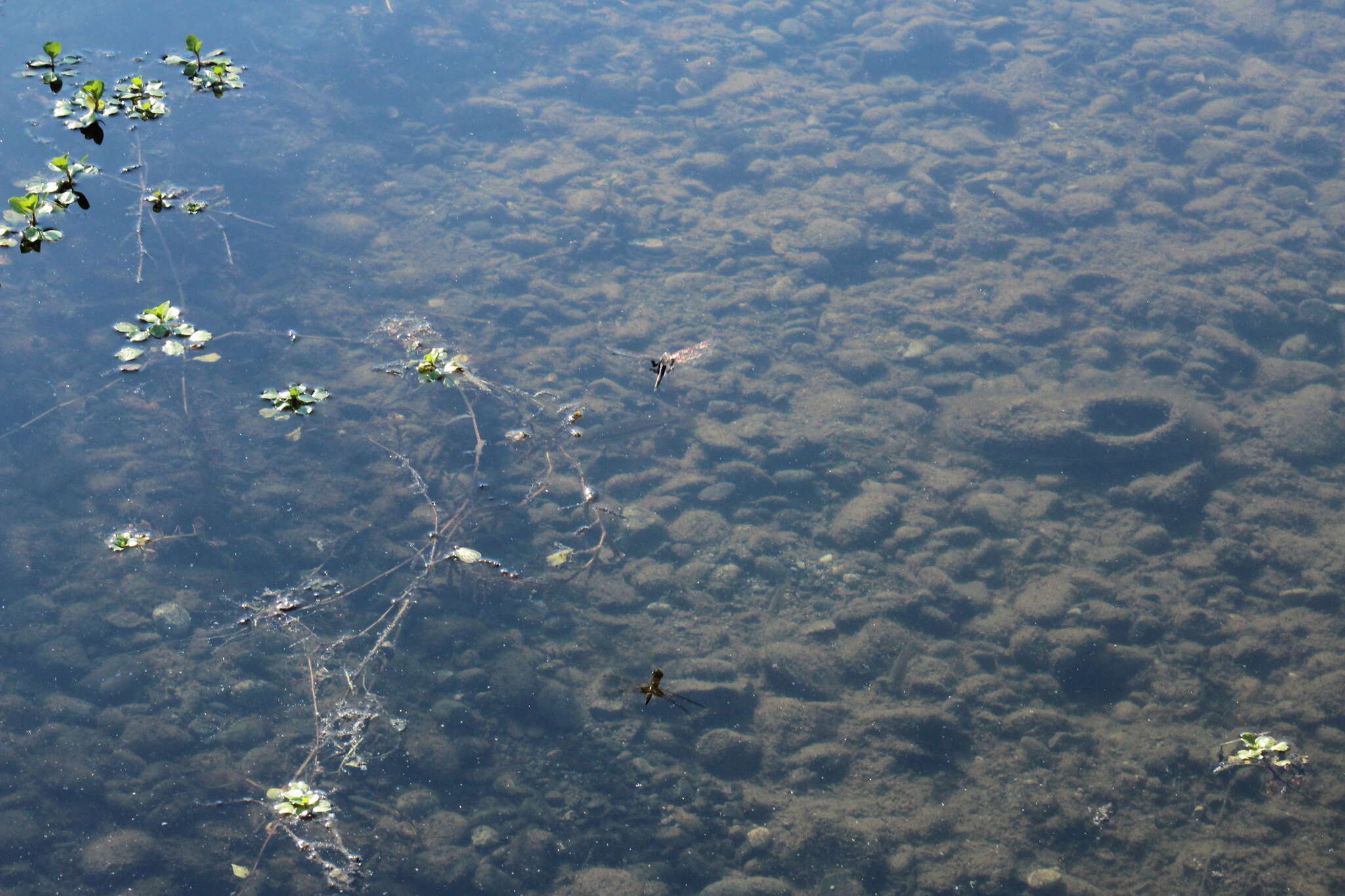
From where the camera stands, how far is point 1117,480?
7184mm

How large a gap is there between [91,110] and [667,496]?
455cm

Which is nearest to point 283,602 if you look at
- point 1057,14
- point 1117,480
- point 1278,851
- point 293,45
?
point 1278,851

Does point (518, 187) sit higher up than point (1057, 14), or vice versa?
point (1057, 14)

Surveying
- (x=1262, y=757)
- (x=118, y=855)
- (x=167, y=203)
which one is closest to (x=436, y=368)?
(x=167, y=203)

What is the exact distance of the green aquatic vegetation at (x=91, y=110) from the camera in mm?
3658

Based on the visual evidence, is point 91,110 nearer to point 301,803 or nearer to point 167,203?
point 167,203

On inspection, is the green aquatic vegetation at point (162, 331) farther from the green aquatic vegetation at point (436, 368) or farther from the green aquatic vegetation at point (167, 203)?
the green aquatic vegetation at point (436, 368)

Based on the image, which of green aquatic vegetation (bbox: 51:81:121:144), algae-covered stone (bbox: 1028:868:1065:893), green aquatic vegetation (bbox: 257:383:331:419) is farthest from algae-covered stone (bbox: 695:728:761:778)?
green aquatic vegetation (bbox: 51:81:121:144)

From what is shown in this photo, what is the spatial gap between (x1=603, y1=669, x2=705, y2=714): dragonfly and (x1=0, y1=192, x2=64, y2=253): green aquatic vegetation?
3.87m

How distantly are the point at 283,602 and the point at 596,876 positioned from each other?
9.13 ft

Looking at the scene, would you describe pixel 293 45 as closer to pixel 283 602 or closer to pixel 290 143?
pixel 290 143

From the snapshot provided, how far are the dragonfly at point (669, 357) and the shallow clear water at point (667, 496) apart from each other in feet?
0.38

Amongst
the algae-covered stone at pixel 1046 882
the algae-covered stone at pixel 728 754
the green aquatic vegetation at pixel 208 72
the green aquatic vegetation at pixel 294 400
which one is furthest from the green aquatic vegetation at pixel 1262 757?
the green aquatic vegetation at pixel 208 72

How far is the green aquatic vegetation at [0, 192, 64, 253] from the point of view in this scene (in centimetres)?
331
